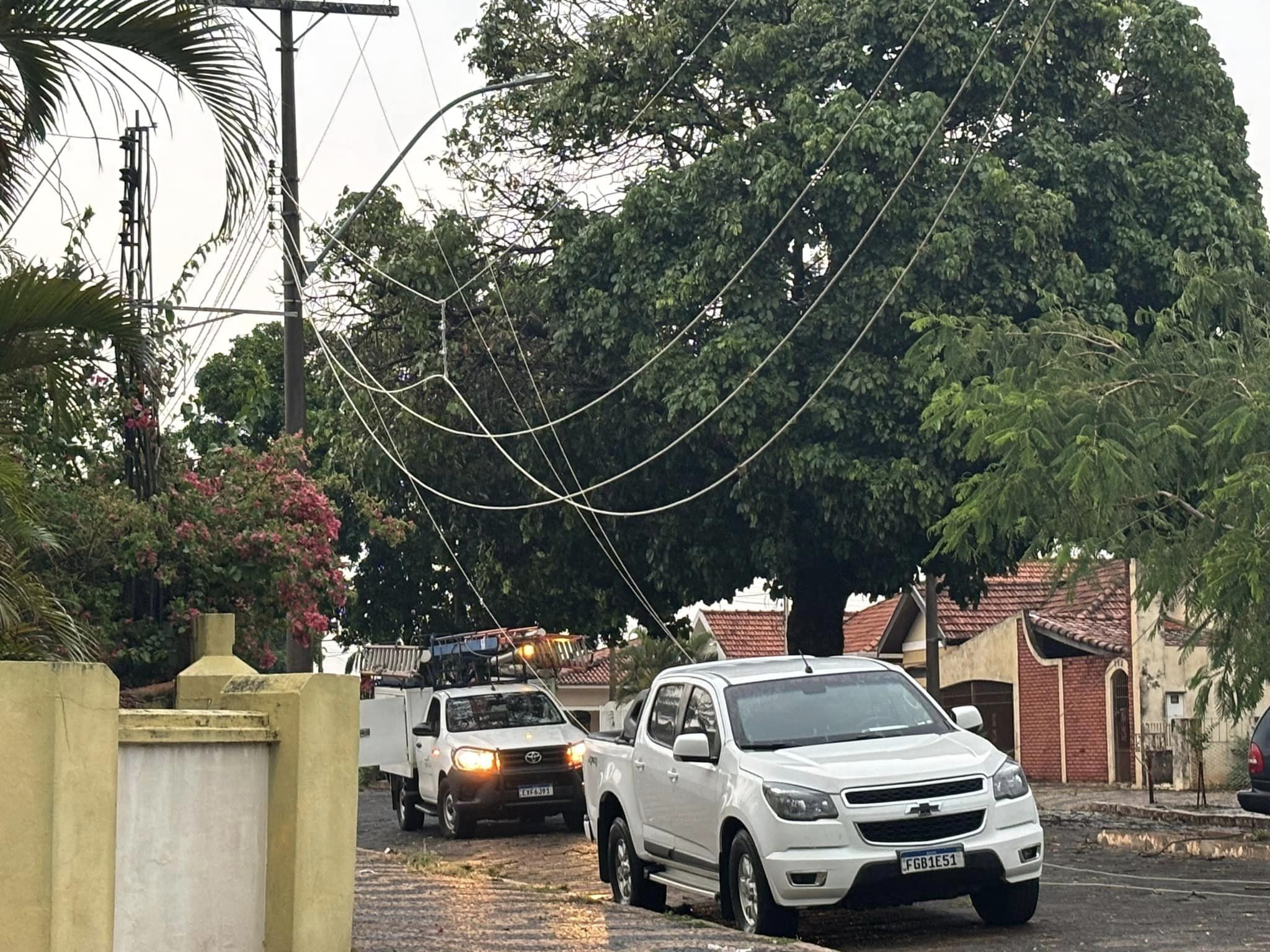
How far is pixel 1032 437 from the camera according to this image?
1586 centimetres

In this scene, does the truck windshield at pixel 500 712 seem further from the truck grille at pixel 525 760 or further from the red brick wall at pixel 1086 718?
the red brick wall at pixel 1086 718

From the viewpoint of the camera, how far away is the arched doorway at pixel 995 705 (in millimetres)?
41156

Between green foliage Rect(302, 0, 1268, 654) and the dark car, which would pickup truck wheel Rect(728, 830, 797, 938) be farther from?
green foliage Rect(302, 0, 1268, 654)

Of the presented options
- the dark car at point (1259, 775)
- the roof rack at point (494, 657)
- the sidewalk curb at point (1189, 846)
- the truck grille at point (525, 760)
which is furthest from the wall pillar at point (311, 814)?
the roof rack at point (494, 657)

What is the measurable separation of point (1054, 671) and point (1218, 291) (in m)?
23.0

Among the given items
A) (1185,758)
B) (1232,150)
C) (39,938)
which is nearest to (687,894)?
(39,938)

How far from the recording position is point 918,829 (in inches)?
464

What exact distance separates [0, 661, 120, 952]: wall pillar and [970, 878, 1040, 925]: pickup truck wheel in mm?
6173

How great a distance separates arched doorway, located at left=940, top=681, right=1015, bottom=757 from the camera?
135 feet

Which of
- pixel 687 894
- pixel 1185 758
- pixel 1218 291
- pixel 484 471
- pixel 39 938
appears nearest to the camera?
pixel 39 938

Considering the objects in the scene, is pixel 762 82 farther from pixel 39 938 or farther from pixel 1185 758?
pixel 39 938

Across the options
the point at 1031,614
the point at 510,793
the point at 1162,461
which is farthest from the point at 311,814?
the point at 1031,614

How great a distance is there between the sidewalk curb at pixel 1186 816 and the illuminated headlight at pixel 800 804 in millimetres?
11755

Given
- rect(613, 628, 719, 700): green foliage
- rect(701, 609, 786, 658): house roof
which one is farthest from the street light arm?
rect(701, 609, 786, 658): house roof
